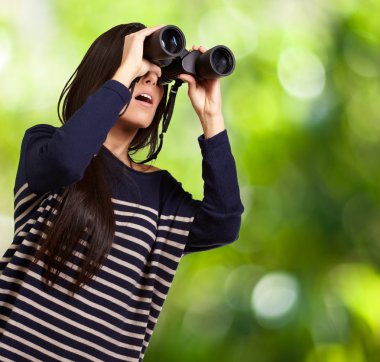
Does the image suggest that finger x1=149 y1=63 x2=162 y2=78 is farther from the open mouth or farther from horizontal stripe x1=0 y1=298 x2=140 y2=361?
horizontal stripe x1=0 y1=298 x2=140 y2=361

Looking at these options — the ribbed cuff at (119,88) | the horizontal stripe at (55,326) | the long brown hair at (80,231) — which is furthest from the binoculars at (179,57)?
the horizontal stripe at (55,326)

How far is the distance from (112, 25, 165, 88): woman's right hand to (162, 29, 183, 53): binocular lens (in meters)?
0.04

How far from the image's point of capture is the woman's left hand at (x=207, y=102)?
133 centimetres

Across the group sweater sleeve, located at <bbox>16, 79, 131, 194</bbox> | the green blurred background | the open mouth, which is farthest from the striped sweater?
the green blurred background

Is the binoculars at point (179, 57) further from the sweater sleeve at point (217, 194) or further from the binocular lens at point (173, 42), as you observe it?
the sweater sleeve at point (217, 194)

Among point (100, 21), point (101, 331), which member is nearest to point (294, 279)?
point (100, 21)

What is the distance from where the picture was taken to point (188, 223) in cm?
132

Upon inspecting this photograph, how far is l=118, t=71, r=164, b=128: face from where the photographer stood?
1321 millimetres

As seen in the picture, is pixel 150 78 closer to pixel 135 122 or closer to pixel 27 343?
pixel 135 122

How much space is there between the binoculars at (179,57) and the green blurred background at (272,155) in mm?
1135

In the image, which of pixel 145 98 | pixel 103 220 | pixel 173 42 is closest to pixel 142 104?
pixel 145 98

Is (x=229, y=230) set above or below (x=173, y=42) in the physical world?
below

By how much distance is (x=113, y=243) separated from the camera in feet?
4.09

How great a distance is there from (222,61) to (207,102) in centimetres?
8
